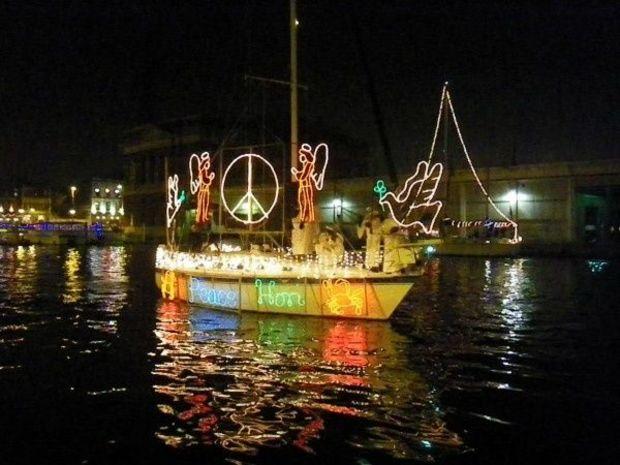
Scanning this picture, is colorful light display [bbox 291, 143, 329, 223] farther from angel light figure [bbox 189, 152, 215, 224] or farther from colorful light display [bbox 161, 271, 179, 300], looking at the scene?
colorful light display [bbox 161, 271, 179, 300]

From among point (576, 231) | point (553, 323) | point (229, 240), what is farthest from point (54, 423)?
point (576, 231)

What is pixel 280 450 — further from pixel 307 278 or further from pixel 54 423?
pixel 307 278

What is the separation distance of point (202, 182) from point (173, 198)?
2656 mm

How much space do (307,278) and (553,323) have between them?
7.11m

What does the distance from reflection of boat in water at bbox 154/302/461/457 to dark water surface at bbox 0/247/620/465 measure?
0.04 metres

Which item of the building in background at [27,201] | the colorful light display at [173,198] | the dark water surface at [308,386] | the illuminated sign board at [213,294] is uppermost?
the building in background at [27,201]

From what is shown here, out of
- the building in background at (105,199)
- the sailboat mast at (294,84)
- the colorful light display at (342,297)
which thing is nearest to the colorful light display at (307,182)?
the sailboat mast at (294,84)

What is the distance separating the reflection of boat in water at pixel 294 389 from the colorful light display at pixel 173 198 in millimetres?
6754

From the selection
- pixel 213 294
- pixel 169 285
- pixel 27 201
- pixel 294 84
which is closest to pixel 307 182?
pixel 294 84

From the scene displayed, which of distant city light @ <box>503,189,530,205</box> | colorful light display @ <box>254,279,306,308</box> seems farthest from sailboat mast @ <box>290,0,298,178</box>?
distant city light @ <box>503,189,530,205</box>

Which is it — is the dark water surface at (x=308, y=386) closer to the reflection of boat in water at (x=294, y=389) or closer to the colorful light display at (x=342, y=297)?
the reflection of boat in water at (x=294, y=389)

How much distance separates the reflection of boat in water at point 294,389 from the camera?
1005 cm

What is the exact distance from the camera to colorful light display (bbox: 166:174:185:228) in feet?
83.0

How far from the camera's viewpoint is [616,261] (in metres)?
49.5
